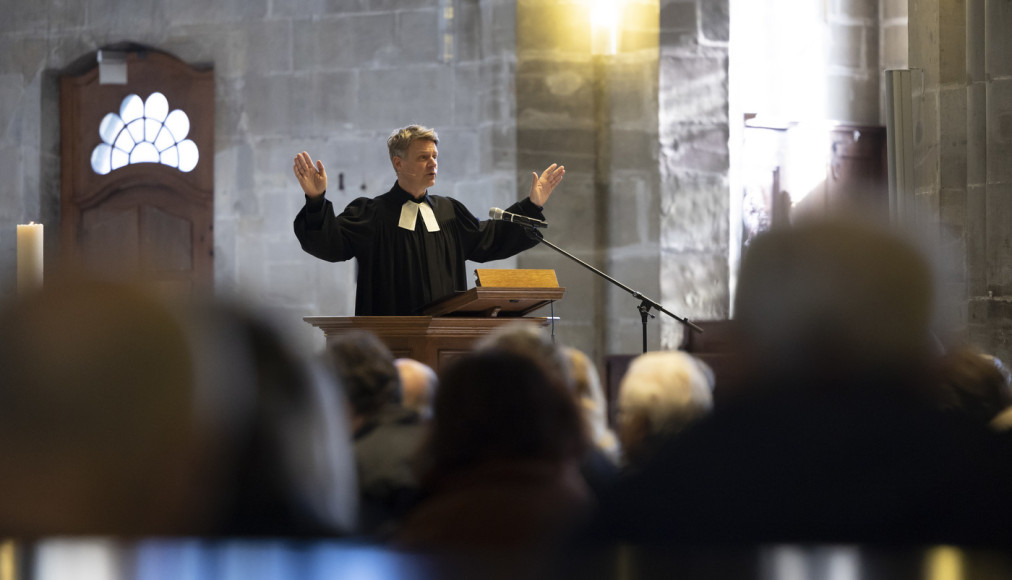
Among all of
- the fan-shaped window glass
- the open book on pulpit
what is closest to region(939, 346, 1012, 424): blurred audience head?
the open book on pulpit

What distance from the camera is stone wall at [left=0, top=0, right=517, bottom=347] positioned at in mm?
8227

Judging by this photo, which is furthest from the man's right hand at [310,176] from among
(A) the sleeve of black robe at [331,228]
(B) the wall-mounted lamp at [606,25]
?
(B) the wall-mounted lamp at [606,25]

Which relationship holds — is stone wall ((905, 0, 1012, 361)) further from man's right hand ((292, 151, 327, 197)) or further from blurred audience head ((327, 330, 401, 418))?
blurred audience head ((327, 330, 401, 418))

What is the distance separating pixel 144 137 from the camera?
910 cm

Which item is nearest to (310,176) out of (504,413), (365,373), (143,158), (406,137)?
(406,137)

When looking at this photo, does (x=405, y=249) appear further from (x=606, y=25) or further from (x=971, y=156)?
(x=971, y=156)

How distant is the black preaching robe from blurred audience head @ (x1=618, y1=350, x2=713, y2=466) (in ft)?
11.2

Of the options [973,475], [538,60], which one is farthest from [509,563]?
[538,60]

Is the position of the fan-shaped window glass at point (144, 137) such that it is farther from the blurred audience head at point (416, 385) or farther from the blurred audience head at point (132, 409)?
the blurred audience head at point (132, 409)

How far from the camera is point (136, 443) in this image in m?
0.68

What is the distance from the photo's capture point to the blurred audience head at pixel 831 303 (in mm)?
1200

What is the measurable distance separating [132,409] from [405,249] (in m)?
4.79

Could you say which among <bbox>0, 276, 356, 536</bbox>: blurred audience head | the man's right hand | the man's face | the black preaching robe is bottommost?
<bbox>0, 276, 356, 536</bbox>: blurred audience head

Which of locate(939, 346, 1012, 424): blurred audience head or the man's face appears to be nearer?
locate(939, 346, 1012, 424): blurred audience head
